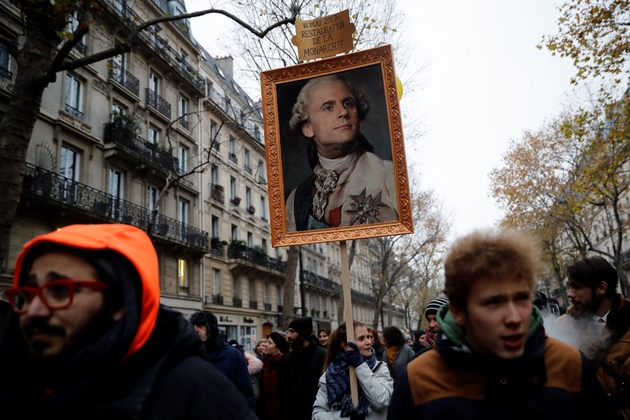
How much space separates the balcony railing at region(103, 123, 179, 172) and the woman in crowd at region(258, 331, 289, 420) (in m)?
13.8

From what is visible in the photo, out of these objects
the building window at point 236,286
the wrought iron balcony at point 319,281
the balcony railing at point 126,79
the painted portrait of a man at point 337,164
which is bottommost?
the painted portrait of a man at point 337,164

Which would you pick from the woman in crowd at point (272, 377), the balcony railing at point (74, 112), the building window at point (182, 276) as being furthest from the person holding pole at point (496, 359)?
the building window at point (182, 276)

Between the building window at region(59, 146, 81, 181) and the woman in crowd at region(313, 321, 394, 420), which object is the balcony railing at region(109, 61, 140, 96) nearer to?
the building window at region(59, 146, 81, 181)

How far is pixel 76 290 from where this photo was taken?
1599 mm

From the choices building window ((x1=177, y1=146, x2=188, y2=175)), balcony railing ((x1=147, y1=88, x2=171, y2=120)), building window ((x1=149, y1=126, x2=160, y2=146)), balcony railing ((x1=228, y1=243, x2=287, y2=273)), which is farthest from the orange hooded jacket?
balcony railing ((x1=228, y1=243, x2=287, y2=273))

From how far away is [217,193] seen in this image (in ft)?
97.7

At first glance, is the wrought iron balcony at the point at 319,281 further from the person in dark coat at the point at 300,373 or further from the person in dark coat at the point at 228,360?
the person in dark coat at the point at 228,360

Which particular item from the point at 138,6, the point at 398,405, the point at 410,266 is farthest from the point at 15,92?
the point at 410,266

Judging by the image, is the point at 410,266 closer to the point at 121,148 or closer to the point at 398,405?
the point at 121,148

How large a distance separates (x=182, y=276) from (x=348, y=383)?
22168 mm

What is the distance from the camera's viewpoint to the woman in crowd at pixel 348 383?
4484 mm

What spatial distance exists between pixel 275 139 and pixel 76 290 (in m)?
4.31

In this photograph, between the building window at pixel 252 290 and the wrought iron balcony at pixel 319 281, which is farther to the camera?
the wrought iron balcony at pixel 319 281

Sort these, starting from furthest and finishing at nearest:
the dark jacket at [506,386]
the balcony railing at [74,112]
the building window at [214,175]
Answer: the building window at [214,175] < the balcony railing at [74,112] < the dark jacket at [506,386]
